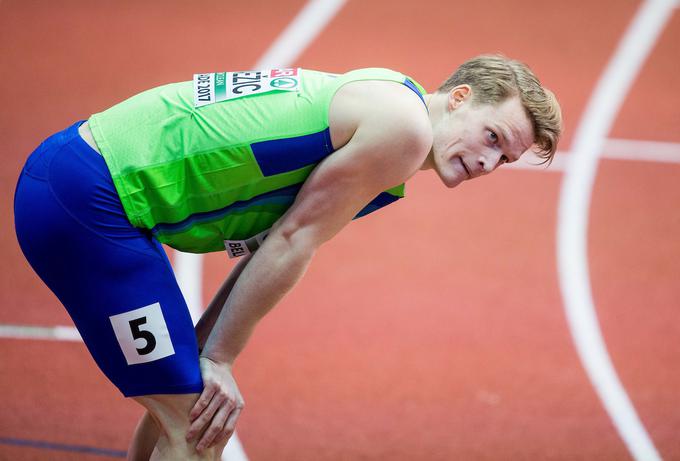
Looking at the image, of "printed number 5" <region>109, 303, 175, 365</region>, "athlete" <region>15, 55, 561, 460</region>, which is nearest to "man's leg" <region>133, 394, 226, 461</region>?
"athlete" <region>15, 55, 561, 460</region>

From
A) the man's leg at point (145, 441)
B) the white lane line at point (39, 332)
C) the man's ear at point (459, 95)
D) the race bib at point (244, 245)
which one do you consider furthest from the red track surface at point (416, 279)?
the man's ear at point (459, 95)

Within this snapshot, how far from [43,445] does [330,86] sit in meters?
2.02

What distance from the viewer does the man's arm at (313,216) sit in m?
2.25

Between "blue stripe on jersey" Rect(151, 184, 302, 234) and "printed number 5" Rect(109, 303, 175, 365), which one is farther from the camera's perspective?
"blue stripe on jersey" Rect(151, 184, 302, 234)

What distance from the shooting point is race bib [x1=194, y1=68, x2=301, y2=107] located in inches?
94.0

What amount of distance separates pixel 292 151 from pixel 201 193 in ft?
0.87

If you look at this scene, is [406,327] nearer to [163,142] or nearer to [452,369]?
[452,369]

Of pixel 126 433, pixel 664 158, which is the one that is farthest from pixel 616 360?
pixel 126 433

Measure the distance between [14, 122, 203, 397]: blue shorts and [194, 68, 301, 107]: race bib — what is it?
33cm

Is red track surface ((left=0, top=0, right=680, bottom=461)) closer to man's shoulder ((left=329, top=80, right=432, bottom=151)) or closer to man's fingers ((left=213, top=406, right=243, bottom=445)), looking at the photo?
man's fingers ((left=213, top=406, right=243, bottom=445))

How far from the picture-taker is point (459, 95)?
8.29ft

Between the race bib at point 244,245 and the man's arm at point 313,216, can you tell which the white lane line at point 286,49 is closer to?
the race bib at point 244,245

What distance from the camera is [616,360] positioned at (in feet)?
14.1

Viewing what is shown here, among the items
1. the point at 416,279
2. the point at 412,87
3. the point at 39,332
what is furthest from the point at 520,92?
the point at 39,332
